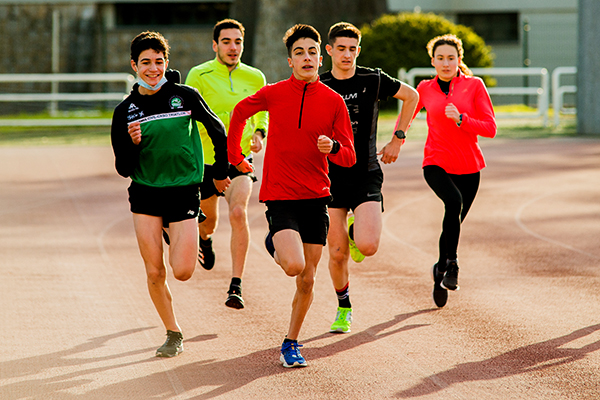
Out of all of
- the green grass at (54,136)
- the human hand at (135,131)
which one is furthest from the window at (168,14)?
the human hand at (135,131)

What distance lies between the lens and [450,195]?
24.4ft

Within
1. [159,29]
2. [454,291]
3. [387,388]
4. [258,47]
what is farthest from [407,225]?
[159,29]

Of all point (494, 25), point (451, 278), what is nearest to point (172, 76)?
point (451, 278)

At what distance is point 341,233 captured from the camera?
21.9 ft

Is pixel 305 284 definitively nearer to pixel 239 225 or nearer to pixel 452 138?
pixel 239 225

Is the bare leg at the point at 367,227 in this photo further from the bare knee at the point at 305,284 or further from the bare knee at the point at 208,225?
the bare knee at the point at 208,225

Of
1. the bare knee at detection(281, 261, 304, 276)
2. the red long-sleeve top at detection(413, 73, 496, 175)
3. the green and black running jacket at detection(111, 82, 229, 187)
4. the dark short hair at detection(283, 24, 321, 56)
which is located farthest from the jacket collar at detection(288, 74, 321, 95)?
the red long-sleeve top at detection(413, 73, 496, 175)

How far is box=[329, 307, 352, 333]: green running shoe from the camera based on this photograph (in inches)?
257

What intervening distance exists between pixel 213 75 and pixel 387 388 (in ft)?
12.0

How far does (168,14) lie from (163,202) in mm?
35554

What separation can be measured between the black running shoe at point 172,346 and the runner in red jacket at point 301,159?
752 millimetres

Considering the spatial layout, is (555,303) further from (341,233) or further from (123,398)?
(123,398)

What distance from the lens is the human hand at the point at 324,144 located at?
545 cm

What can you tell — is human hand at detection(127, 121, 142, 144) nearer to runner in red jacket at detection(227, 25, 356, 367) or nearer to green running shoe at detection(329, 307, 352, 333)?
runner in red jacket at detection(227, 25, 356, 367)
